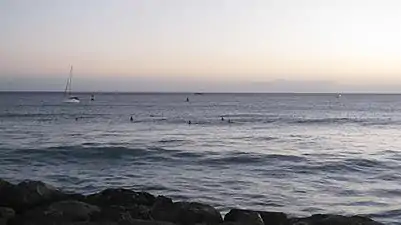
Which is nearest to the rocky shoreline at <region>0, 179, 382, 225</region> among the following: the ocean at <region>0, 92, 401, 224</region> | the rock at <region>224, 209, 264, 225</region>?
the rock at <region>224, 209, 264, 225</region>

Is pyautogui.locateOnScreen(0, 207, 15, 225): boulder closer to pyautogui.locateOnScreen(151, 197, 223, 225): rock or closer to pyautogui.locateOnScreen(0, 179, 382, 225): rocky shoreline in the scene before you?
pyautogui.locateOnScreen(0, 179, 382, 225): rocky shoreline

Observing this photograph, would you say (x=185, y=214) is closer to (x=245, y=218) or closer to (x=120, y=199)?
(x=245, y=218)

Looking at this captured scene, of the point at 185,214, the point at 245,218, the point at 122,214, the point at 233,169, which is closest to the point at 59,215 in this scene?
the point at 122,214

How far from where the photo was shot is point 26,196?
37.2ft

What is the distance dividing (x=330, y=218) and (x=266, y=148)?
22379mm

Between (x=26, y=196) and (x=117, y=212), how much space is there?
267cm

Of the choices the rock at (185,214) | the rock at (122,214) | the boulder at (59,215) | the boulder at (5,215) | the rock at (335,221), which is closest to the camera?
the boulder at (59,215)

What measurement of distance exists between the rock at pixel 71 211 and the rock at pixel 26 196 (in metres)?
1.49

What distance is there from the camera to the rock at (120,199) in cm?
1166

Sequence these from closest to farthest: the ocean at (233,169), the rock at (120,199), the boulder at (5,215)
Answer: the boulder at (5,215)
the rock at (120,199)
the ocean at (233,169)

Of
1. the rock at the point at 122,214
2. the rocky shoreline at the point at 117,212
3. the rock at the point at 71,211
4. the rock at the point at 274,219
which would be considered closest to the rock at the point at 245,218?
the rocky shoreline at the point at 117,212

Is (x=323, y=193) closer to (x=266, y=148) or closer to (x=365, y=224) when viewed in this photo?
(x=365, y=224)

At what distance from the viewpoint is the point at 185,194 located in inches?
672

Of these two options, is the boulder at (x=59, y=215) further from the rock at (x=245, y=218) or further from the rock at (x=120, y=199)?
the rock at (x=245, y=218)
